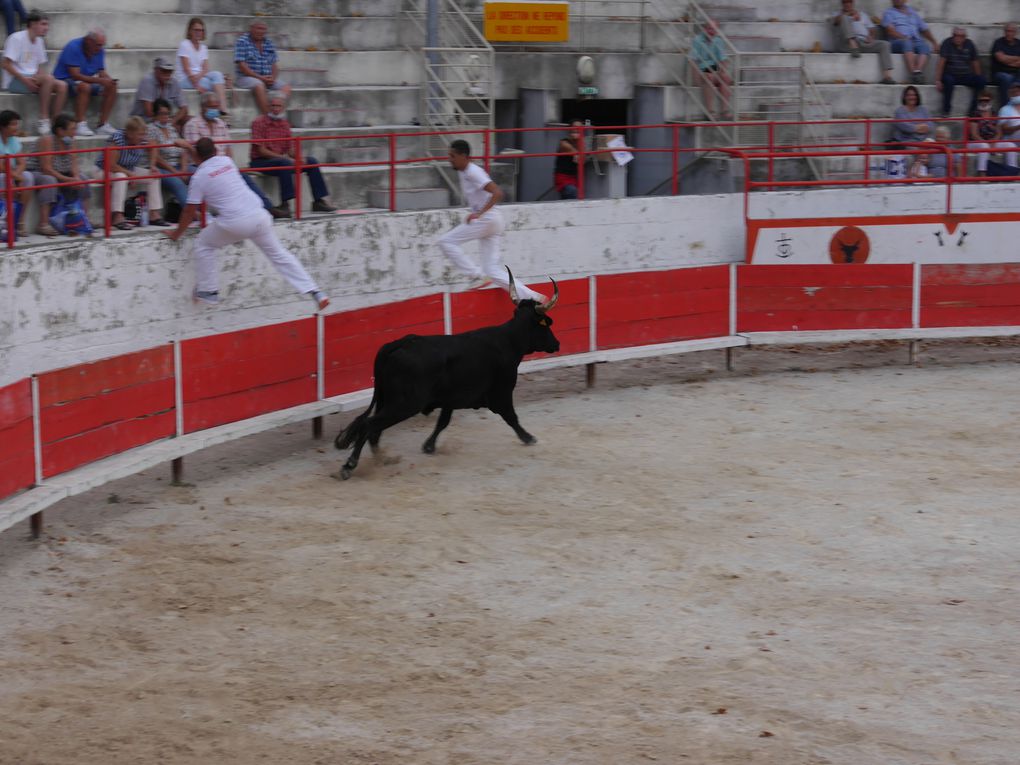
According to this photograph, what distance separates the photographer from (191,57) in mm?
14766

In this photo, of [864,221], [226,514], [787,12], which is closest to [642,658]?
[226,514]

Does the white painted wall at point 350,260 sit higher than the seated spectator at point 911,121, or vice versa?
the seated spectator at point 911,121

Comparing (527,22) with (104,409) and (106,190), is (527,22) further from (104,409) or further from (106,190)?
(104,409)

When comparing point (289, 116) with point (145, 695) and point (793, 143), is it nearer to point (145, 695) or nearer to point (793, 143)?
point (793, 143)

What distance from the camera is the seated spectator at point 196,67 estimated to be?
1475 cm

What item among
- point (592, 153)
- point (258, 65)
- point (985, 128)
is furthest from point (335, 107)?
point (985, 128)

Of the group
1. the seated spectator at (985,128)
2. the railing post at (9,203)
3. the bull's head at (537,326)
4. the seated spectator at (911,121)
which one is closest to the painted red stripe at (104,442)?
the railing post at (9,203)

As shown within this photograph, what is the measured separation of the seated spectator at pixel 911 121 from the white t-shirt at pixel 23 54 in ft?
33.5

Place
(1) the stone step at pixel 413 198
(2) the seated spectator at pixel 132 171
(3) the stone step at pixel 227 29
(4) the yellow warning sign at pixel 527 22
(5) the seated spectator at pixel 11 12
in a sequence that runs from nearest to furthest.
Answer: (2) the seated spectator at pixel 132 171 < (5) the seated spectator at pixel 11 12 < (1) the stone step at pixel 413 198 < (3) the stone step at pixel 227 29 < (4) the yellow warning sign at pixel 527 22

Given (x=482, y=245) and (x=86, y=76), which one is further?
(x=86, y=76)

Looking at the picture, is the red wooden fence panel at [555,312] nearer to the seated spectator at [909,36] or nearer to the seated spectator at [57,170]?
the seated spectator at [57,170]

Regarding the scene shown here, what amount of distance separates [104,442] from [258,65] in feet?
23.4

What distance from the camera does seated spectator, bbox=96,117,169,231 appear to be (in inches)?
468

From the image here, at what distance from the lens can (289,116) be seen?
53.2ft
